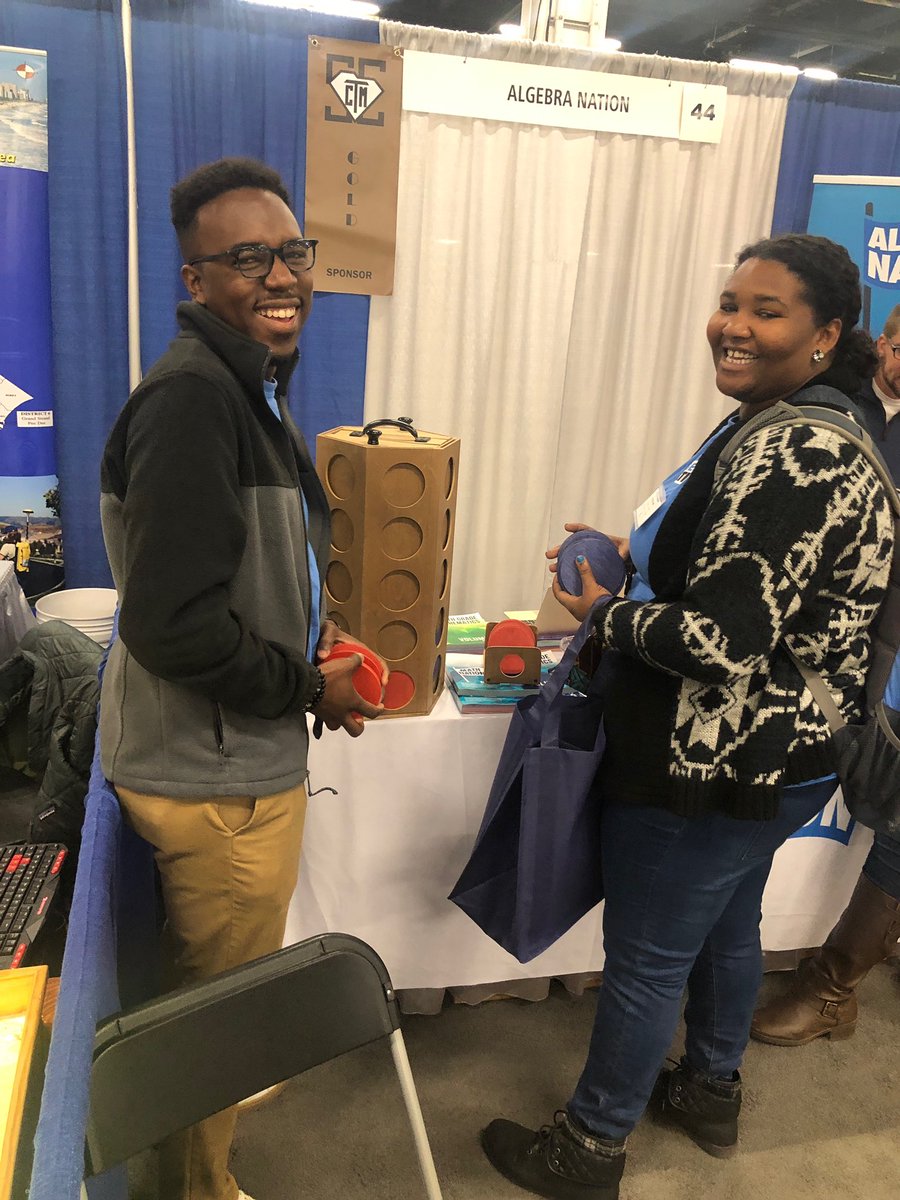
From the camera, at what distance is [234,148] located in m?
2.44

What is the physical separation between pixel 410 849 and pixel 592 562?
706 millimetres

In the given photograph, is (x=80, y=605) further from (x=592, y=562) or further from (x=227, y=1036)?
(x=227, y=1036)

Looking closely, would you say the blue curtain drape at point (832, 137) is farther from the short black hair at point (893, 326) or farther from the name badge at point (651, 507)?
the name badge at point (651, 507)

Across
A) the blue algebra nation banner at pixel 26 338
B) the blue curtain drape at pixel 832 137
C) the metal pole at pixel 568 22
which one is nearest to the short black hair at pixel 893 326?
the blue curtain drape at pixel 832 137

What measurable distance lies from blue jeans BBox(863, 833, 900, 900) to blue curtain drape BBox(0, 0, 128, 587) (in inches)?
87.4

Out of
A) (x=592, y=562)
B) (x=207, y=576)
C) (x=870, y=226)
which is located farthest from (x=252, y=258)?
(x=870, y=226)

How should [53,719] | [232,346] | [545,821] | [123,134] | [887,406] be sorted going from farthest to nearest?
[123,134]
[53,719]
[887,406]
[545,821]
[232,346]

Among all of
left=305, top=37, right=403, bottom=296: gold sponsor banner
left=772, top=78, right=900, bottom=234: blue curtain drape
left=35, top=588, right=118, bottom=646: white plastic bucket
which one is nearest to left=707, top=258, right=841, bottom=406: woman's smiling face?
left=305, top=37, right=403, bottom=296: gold sponsor banner

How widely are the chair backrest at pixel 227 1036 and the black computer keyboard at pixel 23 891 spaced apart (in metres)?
0.50

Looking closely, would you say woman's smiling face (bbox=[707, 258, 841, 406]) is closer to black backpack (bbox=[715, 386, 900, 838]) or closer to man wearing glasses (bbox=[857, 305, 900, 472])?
black backpack (bbox=[715, 386, 900, 838])

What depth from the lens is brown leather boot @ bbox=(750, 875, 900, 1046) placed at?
1761mm

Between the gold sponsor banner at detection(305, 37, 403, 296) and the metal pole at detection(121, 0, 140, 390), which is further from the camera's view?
the gold sponsor banner at detection(305, 37, 403, 296)

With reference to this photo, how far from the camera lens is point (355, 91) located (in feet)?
7.95

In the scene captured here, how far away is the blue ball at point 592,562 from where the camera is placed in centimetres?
133
